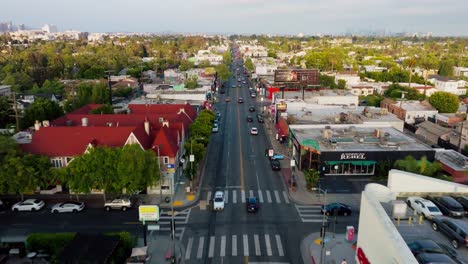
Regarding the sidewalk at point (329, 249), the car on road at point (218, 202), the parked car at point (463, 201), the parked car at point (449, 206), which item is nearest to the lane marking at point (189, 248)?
the car on road at point (218, 202)

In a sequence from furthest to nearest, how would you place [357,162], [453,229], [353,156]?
[357,162] → [353,156] → [453,229]

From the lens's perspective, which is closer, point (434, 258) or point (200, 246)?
point (434, 258)

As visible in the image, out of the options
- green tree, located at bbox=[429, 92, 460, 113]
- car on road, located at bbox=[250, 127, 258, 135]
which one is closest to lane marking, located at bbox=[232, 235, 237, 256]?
car on road, located at bbox=[250, 127, 258, 135]

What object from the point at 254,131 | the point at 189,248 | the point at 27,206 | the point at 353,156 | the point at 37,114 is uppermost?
the point at 37,114

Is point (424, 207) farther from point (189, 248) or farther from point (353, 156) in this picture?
point (353, 156)

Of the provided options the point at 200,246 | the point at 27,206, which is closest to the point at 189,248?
the point at 200,246

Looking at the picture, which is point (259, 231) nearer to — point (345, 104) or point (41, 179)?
point (41, 179)

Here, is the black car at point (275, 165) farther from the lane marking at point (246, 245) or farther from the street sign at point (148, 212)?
the street sign at point (148, 212)
